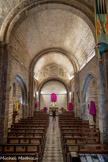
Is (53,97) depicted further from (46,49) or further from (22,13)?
(22,13)

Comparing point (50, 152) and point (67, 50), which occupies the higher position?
point (67, 50)

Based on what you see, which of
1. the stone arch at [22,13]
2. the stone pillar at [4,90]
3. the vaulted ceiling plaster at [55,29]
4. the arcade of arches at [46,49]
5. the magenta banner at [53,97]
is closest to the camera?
the stone pillar at [4,90]

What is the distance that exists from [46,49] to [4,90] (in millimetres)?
9335

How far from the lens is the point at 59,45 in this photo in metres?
13.9

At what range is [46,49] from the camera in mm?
14453

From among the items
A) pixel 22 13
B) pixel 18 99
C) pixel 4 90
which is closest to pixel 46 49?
pixel 18 99

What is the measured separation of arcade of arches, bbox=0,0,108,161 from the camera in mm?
6363

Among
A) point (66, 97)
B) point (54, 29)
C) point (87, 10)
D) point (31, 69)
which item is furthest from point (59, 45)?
point (66, 97)

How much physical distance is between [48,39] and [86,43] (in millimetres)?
4415

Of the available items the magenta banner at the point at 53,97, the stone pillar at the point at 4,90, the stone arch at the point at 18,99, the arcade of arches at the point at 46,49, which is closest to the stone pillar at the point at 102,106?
the arcade of arches at the point at 46,49

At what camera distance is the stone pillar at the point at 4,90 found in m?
6.21

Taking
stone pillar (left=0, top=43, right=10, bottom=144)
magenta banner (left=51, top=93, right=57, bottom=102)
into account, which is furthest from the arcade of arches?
magenta banner (left=51, top=93, right=57, bottom=102)

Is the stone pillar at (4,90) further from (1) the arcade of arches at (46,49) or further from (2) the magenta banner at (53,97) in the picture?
(2) the magenta banner at (53,97)

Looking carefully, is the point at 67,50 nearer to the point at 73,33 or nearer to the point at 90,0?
the point at 73,33
